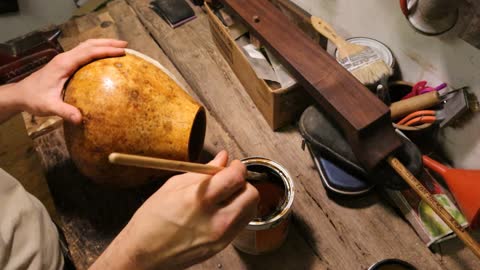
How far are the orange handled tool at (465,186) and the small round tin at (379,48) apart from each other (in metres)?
0.21

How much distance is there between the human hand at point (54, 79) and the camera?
57 centimetres

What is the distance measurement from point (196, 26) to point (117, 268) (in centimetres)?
72

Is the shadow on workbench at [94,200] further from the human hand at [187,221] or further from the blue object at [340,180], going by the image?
the blue object at [340,180]

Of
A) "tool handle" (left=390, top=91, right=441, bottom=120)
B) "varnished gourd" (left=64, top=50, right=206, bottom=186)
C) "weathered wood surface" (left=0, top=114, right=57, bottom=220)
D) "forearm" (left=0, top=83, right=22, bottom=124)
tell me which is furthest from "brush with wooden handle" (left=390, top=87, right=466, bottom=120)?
"weathered wood surface" (left=0, top=114, right=57, bottom=220)

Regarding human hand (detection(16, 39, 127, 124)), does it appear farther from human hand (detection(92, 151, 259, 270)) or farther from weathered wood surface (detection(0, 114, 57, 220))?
weathered wood surface (detection(0, 114, 57, 220))

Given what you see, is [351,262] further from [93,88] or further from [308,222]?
[93,88]

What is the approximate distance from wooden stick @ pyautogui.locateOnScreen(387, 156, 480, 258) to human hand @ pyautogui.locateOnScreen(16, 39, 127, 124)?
490mm

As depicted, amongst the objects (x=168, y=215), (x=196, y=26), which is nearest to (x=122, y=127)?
(x=168, y=215)

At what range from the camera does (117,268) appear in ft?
1.45

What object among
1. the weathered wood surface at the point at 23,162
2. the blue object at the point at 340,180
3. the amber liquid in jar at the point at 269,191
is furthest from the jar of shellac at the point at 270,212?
the weathered wood surface at the point at 23,162

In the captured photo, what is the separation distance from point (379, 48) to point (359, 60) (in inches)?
2.8

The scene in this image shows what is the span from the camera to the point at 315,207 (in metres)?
0.65

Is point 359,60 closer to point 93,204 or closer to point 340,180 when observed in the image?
point 340,180

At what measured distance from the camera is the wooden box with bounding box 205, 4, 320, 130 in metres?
0.69
